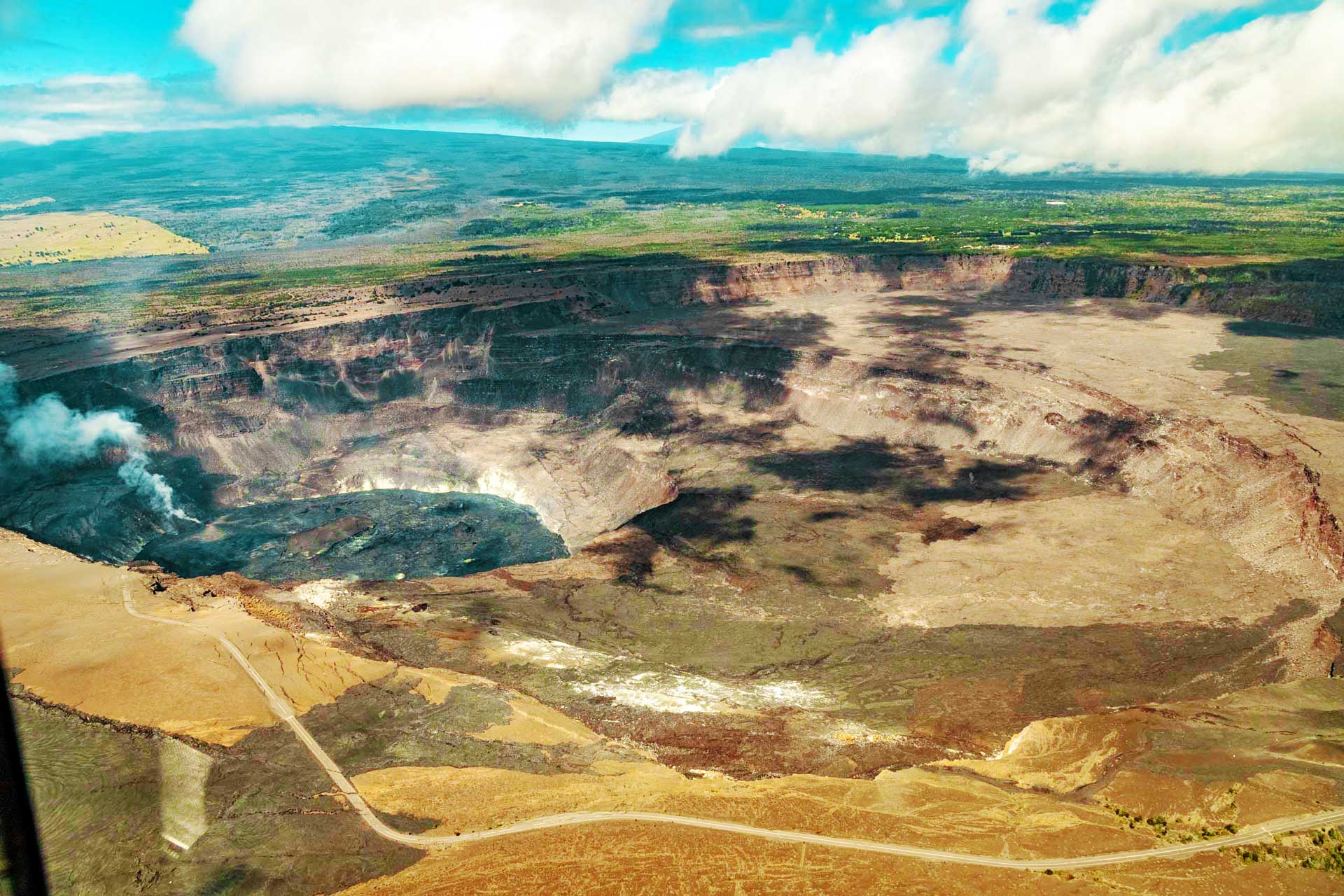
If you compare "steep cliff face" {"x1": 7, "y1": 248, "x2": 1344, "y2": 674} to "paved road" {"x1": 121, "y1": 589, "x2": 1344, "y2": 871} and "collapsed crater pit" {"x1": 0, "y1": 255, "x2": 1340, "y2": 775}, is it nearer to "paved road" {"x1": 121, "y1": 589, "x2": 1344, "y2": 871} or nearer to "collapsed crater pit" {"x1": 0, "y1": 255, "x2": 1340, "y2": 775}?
"collapsed crater pit" {"x1": 0, "y1": 255, "x2": 1340, "y2": 775}

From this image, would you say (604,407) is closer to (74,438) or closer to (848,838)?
(74,438)

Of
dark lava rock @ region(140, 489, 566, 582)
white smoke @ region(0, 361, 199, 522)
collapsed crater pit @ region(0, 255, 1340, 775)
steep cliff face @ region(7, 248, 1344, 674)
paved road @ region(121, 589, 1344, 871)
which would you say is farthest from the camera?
white smoke @ region(0, 361, 199, 522)

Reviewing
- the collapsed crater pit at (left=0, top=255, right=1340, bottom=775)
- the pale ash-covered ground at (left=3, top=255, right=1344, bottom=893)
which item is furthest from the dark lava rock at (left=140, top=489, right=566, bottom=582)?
the pale ash-covered ground at (left=3, top=255, right=1344, bottom=893)

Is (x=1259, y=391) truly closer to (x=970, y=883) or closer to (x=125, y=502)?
(x=970, y=883)

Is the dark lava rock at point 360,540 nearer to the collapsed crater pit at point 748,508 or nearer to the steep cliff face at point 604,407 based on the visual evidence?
the collapsed crater pit at point 748,508

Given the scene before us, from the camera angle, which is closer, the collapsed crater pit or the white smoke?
the collapsed crater pit

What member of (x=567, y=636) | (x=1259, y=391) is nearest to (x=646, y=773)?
(x=567, y=636)

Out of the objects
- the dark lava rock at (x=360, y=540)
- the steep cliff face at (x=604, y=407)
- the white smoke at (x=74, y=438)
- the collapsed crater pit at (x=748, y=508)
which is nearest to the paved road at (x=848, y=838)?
the collapsed crater pit at (x=748, y=508)

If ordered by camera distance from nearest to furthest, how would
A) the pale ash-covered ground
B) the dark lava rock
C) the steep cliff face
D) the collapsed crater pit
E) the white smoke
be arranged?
the pale ash-covered ground → the collapsed crater pit → the steep cliff face → the dark lava rock → the white smoke
